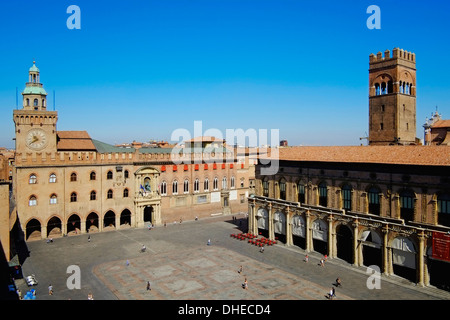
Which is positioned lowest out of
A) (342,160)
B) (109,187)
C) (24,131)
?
(109,187)

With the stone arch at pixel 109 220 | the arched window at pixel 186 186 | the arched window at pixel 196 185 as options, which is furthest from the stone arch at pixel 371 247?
the stone arch at pixel 109 220

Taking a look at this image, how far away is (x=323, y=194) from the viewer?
152 feet

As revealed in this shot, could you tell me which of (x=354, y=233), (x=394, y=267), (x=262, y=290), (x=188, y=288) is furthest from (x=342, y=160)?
(x=188, y=288)

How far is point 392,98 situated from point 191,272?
40892 mm

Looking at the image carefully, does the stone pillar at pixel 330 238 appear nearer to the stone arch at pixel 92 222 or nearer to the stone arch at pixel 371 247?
the stone arch at pixel 371 247

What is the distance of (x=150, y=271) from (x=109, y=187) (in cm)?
2363

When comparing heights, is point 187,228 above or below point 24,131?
below

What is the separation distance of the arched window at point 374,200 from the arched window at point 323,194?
6.04 metres

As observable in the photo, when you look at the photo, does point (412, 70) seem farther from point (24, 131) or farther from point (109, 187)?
point (24, 131)

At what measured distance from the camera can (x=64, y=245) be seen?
5084 centimetres

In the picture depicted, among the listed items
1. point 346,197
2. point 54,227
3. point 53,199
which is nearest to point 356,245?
point 346,197

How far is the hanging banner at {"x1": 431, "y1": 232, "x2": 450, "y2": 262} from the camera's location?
32844 mm

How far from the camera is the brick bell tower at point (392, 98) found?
56.6m
